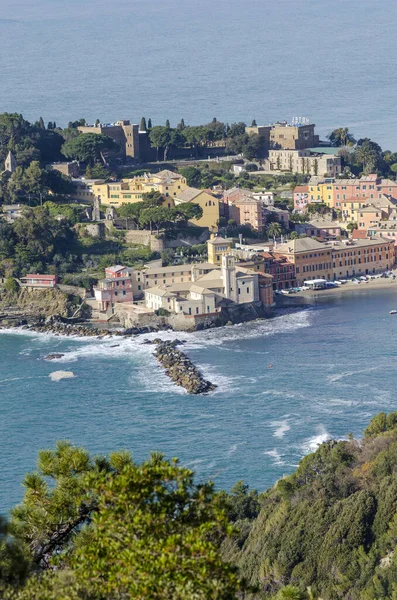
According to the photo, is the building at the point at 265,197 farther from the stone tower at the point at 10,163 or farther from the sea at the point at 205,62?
the sea at the point at 205,62

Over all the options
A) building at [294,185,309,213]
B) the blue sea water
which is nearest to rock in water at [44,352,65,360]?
the blue sea water

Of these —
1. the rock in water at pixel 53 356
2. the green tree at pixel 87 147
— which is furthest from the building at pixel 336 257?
the green tree at pixel 87 147

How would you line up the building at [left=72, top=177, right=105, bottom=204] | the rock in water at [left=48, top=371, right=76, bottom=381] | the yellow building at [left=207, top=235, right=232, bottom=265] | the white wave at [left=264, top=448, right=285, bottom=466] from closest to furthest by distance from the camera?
1. the white wave at [left=264, top=448, right=285, bottom=466]
2. the rock in water at [left=48, top=371, right=76, bottom=381]
3. the yellow building at [left=207, top=235, right=232, bottom=265]
4. the building at [left=72, top=177, right=105, bottom=204]

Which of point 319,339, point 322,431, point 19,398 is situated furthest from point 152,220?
point 322,431

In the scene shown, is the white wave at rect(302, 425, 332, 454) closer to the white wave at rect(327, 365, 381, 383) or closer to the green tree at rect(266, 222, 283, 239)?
the white wave at rect(327, 365, 381, 383)

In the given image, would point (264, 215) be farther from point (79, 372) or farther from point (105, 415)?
point (105, 415)

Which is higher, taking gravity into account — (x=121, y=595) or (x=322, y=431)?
(x=121, y=595)
